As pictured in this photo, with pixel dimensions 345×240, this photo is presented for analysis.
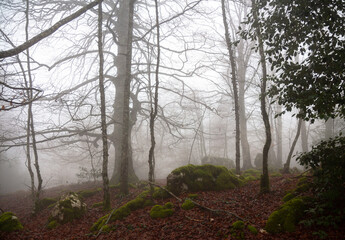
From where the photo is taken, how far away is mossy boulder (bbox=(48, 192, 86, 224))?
22.8 feet

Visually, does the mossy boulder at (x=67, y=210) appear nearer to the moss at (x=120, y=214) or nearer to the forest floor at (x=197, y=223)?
the forest floor at (x=197, y=223)

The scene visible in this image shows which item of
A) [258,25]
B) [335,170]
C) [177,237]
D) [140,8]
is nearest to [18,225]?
[177,237]

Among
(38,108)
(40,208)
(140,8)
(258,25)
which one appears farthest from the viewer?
(140,8)

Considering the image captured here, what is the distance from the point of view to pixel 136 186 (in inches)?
408

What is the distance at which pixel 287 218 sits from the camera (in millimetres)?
4215

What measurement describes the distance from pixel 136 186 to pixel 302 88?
882 centimetres

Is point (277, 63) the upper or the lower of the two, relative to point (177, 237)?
upper

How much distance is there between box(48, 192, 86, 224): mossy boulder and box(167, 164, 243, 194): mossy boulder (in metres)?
3.50

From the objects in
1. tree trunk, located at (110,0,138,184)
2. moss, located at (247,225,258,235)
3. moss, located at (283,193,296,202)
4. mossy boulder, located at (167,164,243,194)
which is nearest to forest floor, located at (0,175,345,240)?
moss, located at (247,225,258,235)

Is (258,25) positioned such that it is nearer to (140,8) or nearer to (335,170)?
(335,170)

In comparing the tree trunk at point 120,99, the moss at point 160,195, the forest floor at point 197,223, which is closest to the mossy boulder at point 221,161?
the tree trunk at point 120,99

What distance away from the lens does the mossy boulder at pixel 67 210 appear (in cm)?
694

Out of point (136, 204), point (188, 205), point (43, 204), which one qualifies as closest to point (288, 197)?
point (188, 205)

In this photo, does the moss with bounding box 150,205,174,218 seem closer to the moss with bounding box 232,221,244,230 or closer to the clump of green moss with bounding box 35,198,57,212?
the moss with bounding box 232,221,244,230
